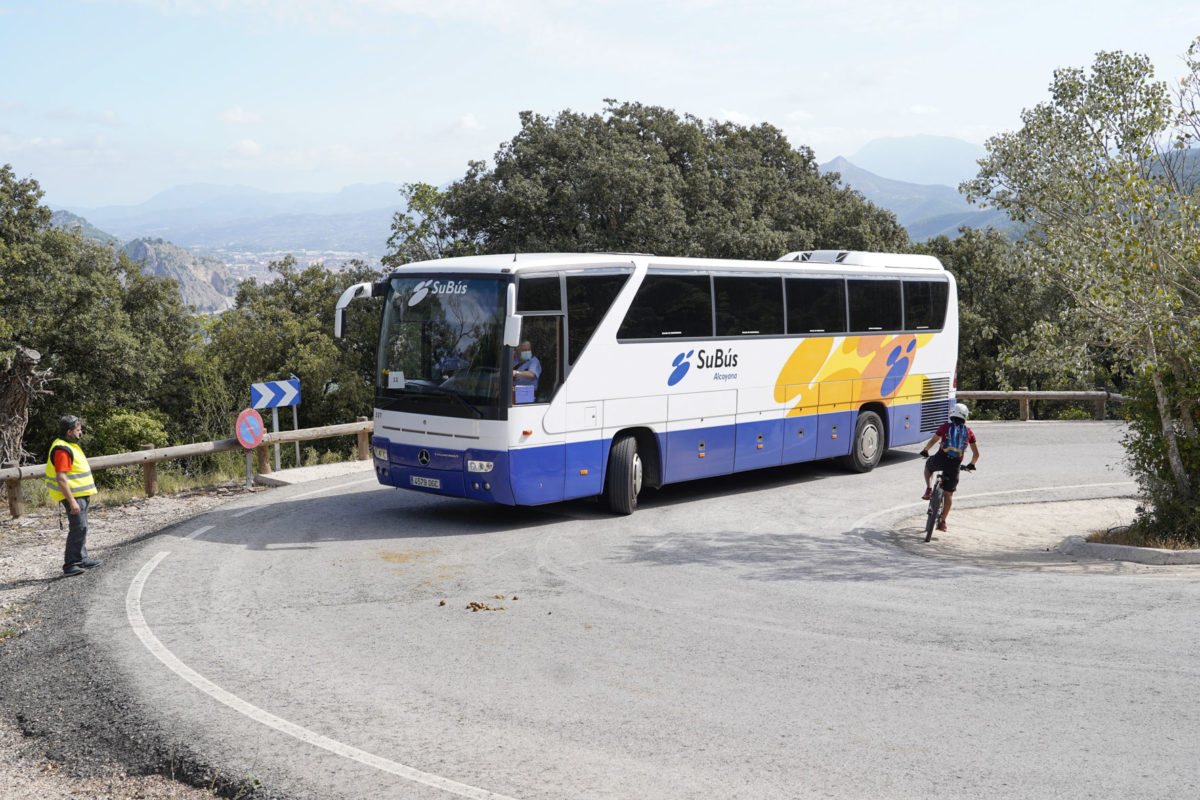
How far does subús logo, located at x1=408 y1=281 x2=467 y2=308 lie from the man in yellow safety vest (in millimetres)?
4123

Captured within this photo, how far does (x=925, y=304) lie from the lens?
60.5ft

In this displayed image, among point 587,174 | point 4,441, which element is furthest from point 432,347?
point 4,441

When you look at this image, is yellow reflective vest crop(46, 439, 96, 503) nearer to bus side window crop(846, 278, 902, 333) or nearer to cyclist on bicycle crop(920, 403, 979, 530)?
cyclist on bicycle crop(920, 403, 979, 530)

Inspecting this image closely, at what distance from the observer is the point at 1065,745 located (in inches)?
223

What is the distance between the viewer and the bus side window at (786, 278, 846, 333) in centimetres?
1578

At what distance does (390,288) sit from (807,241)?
26.7 metres

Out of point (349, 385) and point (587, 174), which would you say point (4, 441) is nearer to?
point (349, 385)

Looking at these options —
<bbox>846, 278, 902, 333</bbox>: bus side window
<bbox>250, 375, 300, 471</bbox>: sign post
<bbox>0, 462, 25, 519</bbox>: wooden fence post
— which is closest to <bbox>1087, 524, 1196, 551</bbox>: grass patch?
<bbox>846, 278, 902, 333</bbox>: bus side window

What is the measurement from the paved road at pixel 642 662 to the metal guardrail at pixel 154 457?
2.60 meters

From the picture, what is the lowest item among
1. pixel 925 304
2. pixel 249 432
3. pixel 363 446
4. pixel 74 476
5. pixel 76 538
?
pixel 76 538

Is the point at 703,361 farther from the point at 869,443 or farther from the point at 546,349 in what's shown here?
the point at 869,443

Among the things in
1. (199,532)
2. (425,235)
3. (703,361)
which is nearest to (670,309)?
(703,361)

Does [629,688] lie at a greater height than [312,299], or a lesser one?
lesser

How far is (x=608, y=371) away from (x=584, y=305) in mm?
945
